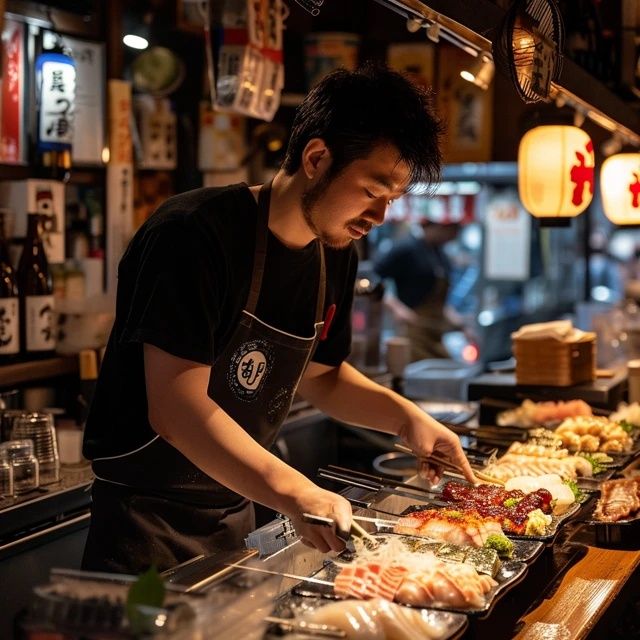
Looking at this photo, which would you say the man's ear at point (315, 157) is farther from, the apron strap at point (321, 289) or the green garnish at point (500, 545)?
the green garnish at point (500, 545)

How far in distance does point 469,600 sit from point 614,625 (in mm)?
1355

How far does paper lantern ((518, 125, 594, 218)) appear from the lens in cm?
557

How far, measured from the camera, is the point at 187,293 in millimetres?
2893

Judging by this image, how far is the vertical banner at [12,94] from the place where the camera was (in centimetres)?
553

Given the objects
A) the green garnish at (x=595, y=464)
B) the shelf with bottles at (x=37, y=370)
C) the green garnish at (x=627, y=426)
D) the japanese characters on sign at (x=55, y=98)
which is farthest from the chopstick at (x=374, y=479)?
the japanese characters on sign at (x=55, y=98)

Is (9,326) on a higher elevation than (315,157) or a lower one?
lower

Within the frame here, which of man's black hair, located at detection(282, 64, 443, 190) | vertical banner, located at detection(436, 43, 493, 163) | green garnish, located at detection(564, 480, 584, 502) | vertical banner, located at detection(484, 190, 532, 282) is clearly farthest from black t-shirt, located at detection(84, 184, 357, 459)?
vertical banner, located at detection(484, 190, 532, 282)

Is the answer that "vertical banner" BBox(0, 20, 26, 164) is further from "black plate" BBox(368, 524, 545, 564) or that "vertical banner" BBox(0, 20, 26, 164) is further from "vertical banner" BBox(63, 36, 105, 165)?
"black plate" BBox(368, 524, 545, 564)

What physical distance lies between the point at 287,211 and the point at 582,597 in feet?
4.96

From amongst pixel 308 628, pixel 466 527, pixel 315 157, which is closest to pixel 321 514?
pixel 308 628

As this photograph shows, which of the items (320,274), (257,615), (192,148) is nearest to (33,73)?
(192,148)

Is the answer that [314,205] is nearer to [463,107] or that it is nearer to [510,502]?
[510,502]

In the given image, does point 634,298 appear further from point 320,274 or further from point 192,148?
point 320,274

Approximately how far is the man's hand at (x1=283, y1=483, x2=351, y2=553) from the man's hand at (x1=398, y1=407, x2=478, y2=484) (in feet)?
3.73
